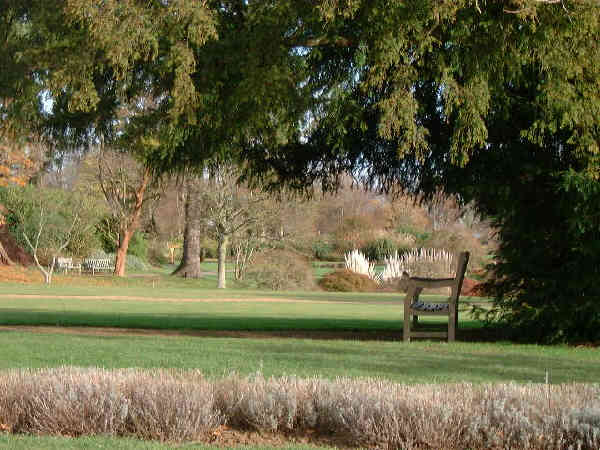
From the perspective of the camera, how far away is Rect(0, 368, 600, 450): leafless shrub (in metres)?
5.62

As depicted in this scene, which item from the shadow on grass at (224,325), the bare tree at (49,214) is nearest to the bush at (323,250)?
the bare tree at (49,214)

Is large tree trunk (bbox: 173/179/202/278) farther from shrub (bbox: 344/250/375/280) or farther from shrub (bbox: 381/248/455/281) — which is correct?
shrub (bbox: 381/248/455/281)

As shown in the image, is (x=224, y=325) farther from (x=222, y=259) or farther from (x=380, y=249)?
(x=380, y=249)

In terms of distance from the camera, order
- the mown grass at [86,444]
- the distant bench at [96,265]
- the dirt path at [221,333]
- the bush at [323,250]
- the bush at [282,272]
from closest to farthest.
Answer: the mown grass at [86,444], the dirt path at [221,333], the bush at [282,272], the distant bench at [96,265], the bush at [323,250]

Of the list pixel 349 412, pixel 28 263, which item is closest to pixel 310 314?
pixel 349 412

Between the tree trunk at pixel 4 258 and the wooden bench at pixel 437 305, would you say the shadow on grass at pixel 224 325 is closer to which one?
the wooden bench at pixel 437 305

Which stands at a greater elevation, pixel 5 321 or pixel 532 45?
pixel 532 45

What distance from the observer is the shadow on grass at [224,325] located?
15438 millimetres

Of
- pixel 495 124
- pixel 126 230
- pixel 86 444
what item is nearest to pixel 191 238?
pixel 126 230

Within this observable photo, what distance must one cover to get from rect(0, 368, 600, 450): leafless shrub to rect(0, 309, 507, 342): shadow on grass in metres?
8.62

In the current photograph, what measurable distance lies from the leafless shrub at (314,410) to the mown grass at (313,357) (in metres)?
1.89

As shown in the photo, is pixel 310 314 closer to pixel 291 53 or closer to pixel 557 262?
pixel 557 262

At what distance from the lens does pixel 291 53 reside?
12523 mm

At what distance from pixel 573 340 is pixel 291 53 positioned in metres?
6.17
